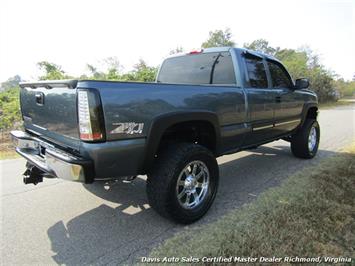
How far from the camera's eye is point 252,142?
3871 mm

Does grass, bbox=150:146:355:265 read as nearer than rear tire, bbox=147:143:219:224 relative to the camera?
Yes

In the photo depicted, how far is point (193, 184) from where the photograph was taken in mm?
2887

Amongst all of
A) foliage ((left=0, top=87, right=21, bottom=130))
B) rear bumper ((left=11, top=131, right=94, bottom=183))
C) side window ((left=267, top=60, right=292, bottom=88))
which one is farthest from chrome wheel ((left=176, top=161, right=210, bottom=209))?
foliage ((left=0, top=87, right=21, bottom=130))

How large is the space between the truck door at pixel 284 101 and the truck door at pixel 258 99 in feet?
0.64

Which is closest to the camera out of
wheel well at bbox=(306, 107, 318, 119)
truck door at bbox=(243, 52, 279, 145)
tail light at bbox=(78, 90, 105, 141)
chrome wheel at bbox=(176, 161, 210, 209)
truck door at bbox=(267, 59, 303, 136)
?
tail light at bbox=(78, 90, 105, 141)

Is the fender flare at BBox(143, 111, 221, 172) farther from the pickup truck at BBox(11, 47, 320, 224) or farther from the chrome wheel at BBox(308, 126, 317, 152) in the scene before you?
the chrome wheel at BBox(308, 126, 317, 152)

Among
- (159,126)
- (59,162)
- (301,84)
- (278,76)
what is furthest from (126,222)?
(301,84)

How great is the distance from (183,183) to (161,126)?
2.44 feet

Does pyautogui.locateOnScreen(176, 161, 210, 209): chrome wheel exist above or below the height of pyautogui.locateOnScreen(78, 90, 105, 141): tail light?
below

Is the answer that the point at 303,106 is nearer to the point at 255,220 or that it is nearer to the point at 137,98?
the point at 255,220

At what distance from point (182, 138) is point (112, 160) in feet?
3.64

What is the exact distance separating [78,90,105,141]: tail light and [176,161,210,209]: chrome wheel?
3.26 feet

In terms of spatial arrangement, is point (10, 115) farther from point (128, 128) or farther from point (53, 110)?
point (128, 128)

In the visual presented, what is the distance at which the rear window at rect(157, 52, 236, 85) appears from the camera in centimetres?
368
